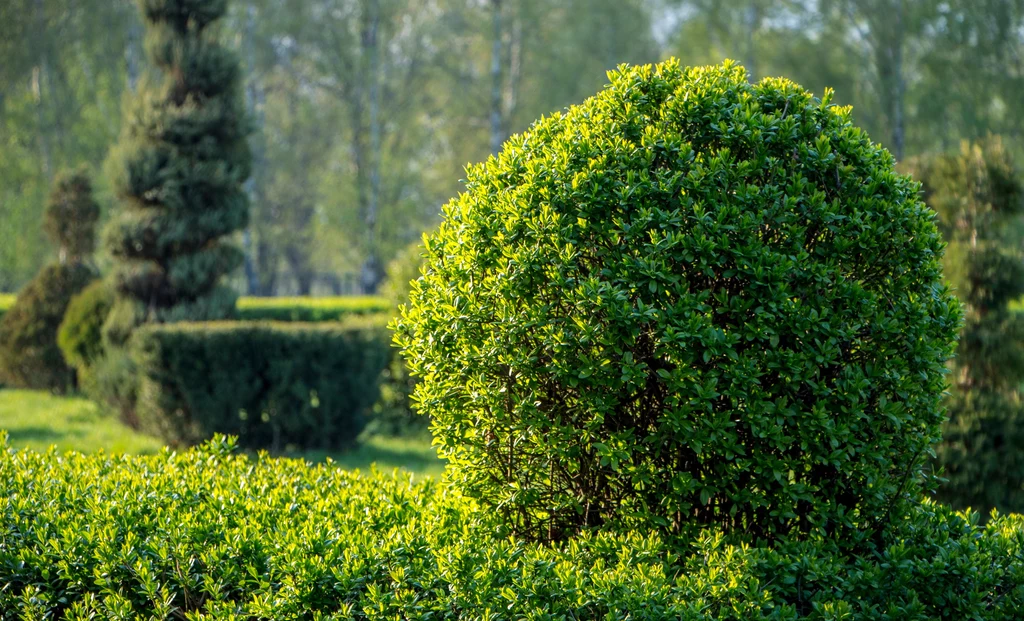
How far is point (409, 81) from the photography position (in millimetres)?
37625

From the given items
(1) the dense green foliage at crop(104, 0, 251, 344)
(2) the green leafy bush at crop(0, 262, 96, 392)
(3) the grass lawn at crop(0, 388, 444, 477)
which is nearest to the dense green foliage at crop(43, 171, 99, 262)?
(2) the green leafy bush at crop(0, 262, 96, 392)

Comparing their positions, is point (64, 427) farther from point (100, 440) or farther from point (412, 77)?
point (412, 77)

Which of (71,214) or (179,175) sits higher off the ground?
(179,175)

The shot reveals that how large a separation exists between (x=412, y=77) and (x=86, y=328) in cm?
2710

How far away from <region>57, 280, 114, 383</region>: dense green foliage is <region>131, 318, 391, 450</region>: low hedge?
2.46 m

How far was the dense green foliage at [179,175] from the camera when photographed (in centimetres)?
1105

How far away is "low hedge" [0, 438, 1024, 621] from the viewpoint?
3.10 metres

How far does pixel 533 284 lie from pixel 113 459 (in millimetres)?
2827

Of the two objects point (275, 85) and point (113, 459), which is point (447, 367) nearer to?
point (113, 459)

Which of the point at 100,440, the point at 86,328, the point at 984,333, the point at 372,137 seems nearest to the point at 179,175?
the point at 86,328

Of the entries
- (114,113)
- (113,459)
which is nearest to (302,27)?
(114,113)

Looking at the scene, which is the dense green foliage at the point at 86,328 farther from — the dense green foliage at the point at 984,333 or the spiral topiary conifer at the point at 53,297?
the dense green foliage at the point at 984,333

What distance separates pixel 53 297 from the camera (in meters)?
14.7

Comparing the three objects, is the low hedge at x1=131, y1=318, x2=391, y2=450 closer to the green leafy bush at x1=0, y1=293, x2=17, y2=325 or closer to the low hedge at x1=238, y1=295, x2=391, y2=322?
the low hedge at x1=238, y1=295, x2=391, y2=322
